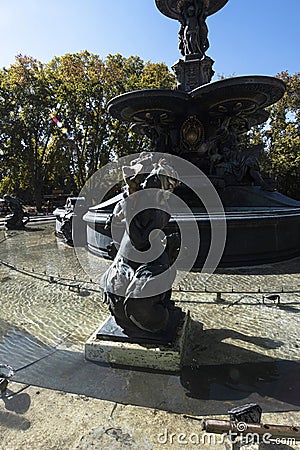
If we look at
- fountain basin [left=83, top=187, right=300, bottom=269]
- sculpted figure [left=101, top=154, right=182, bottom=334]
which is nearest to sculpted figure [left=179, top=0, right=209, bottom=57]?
fountain basin [left=83, top=187, right=300, bottom=269]

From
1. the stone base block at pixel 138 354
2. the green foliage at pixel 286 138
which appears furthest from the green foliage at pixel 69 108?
the stone base block at pixel 138 354

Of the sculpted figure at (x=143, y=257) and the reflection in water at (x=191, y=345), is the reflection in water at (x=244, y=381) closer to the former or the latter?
the reflection in water at (x=191, y=345)

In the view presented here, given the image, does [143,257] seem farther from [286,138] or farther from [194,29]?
[286,138]

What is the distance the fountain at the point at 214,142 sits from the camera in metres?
7.45

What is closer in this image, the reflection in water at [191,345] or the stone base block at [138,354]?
the reflection in water at [191,345]

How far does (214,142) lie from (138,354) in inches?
375

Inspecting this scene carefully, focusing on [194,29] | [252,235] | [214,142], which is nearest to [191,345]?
[252,235]

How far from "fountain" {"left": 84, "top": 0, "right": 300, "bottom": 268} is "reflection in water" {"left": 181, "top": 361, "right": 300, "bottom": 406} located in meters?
4.26

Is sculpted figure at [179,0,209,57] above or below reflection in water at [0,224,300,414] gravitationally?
above

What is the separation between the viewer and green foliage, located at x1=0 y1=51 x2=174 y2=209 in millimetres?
27141

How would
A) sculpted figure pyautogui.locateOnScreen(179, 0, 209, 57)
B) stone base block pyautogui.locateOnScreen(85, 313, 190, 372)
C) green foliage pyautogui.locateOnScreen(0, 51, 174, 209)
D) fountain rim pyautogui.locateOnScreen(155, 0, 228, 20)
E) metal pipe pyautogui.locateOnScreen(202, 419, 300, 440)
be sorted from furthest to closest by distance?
green foliage pyautogui.locateOnScreen(0, 51, 174, 209) → fountain rim pyautogui.locateOnScreen(155, 0, 228, 20) → sculpted figure pyautogui.locateOnScreen(179, 0, 209, 57) → stone base block pyautogui.locateOnScreen(85, 313, 190, 372) → metal pipe pyautogui.locateOnScreen(202, 419, 300, 440)

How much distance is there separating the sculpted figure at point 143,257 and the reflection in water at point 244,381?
0.56 meters

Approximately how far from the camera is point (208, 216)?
7.50m

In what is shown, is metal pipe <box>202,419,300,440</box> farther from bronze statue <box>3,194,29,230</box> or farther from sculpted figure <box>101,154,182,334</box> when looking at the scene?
bronze statue <box>3,194,29,230</box>
